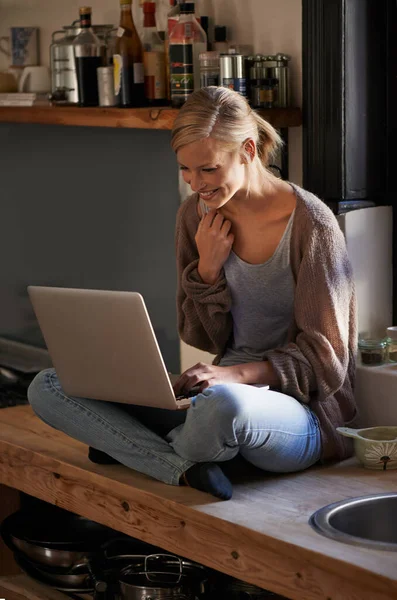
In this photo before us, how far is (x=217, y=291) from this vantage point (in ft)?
7.39

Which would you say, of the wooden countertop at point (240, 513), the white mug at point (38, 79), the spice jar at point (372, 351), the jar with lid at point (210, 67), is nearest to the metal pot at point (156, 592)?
the wooden countertop at point (240, 513)

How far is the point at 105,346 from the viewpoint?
204 centimetres

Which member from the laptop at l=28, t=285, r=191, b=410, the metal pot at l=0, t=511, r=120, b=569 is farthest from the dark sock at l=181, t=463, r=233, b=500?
the metal pot at l=0, t=511, r=120, b=569

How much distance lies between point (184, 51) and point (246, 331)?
0.74 m

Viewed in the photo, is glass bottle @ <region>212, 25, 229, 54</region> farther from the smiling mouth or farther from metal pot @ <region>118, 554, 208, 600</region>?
metal pot @ <region>118, 554, 208, 600</region>

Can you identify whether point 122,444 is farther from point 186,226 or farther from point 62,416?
point 186,226

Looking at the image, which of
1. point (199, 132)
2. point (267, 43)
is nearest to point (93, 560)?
point (199, 132)

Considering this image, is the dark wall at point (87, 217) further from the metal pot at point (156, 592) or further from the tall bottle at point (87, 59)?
the metal pot at point (156, 592)

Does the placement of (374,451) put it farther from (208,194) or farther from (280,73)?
(280,73)

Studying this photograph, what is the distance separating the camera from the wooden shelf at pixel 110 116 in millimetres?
2465

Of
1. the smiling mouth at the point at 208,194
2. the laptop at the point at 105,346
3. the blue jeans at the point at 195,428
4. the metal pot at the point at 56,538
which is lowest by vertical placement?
the metal pot at the point at 56,538

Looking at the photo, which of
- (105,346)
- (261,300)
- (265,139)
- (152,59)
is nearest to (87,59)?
(152,59)

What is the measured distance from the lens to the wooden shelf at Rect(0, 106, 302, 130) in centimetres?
246

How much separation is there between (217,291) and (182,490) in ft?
1.43
